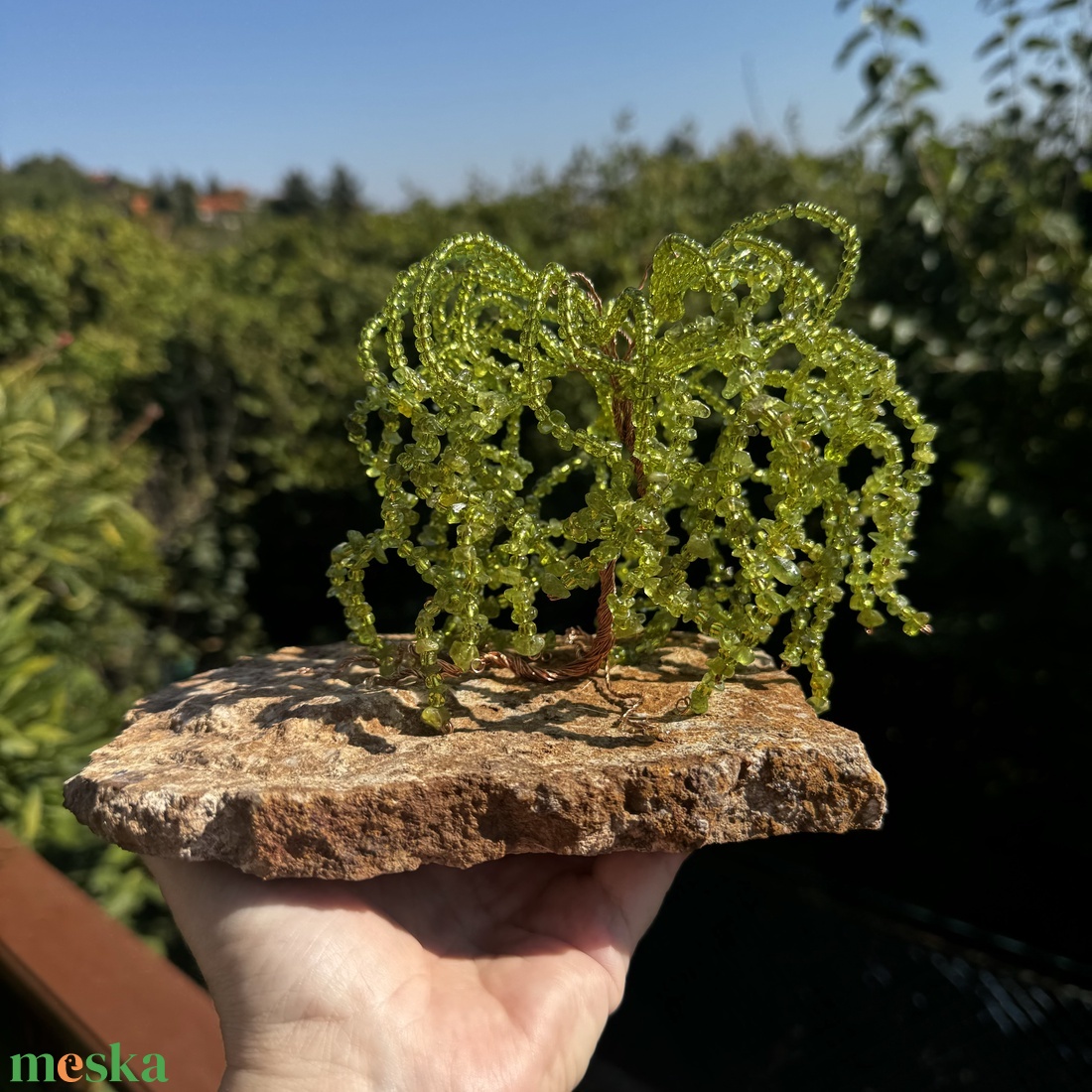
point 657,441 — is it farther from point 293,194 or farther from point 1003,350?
point 293,194

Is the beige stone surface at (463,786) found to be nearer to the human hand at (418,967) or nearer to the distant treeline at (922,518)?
the human hand at (418,967)

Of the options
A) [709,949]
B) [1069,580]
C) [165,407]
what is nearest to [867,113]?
[1069,580]

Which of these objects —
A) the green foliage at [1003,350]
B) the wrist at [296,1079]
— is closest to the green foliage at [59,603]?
the wrist at [296,1079]

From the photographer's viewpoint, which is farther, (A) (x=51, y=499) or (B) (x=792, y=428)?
(A) (x=51, y=499)

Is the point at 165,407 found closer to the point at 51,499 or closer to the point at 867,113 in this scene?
the point at 51,499

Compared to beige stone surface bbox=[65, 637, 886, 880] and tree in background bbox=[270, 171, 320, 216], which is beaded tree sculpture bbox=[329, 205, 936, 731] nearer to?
beige stone surface bbox=[65, 637, 886, 880]
